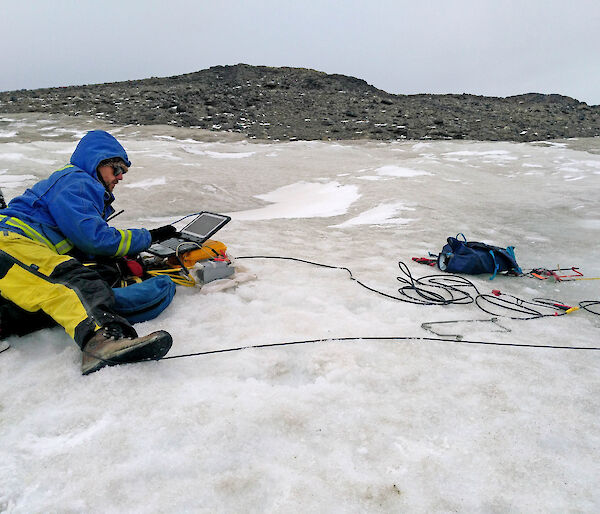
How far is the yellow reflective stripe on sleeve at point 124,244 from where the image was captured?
3.34 metres

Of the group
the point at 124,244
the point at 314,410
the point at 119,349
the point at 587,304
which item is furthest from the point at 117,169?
Result: the point at 587,304

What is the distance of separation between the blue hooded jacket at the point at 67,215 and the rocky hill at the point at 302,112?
20.3 metres

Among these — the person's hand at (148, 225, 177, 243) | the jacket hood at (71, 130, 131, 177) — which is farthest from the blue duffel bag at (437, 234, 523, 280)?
the jacket hood at (71, 130, 131, 177)

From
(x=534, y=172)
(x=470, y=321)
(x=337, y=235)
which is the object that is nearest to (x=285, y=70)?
(x=534, y=172)

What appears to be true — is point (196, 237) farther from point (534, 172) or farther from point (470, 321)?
point (534, 172)

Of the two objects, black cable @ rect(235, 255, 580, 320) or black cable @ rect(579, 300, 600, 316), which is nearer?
black cable @ rect(235, 255, 580, 320)

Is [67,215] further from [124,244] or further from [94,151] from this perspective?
[94,151]

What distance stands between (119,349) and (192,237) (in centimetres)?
204

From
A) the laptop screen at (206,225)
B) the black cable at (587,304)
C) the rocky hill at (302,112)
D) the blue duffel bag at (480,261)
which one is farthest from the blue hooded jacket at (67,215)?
the rocky hill at (302,112)

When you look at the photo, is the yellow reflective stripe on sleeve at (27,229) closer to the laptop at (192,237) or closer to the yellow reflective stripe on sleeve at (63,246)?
the yellow reflective stripe on sleeve at (63,246)

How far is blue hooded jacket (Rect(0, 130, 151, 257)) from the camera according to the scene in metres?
3.04

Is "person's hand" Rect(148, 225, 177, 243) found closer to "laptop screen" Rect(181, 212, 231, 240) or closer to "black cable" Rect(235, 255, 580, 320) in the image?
"laptop screen" Rect(181, 212, 231, 240)

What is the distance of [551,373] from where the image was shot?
9.20ft

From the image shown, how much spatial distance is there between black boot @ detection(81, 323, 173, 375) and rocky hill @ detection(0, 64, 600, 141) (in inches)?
841
